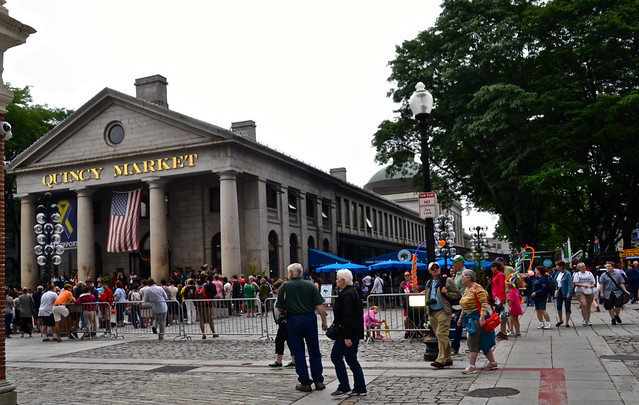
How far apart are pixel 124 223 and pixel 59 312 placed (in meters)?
17.5

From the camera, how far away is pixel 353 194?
5825 centimetres

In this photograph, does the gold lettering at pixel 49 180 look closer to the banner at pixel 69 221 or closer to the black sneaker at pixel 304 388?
the banner at pixel 69 221

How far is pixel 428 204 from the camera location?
13.1 metres

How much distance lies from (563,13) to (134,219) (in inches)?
995

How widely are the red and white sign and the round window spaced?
30.5 m

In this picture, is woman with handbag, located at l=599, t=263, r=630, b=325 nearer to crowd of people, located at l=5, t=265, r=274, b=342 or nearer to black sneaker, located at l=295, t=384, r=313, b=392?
crowd of people, located at l=5, t=265, r=274, b=342

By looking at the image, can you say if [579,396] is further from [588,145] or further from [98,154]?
[98,154]

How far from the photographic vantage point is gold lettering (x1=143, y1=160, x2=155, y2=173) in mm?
38125

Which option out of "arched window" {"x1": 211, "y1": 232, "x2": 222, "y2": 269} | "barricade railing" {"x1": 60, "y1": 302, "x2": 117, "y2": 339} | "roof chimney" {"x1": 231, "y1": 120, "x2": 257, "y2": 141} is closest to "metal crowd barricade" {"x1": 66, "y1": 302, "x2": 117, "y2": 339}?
"barricade railing" {"x1": 60, "y1": 302, "x2": 117, "y2": 339}

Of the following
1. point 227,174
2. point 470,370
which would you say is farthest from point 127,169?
point 470,370

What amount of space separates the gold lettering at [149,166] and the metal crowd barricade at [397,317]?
2370cm

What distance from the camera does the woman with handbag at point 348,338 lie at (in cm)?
909

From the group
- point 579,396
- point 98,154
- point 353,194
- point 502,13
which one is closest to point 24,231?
point 98,154

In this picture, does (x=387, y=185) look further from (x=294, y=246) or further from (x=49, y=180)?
(x=49, y=180)
